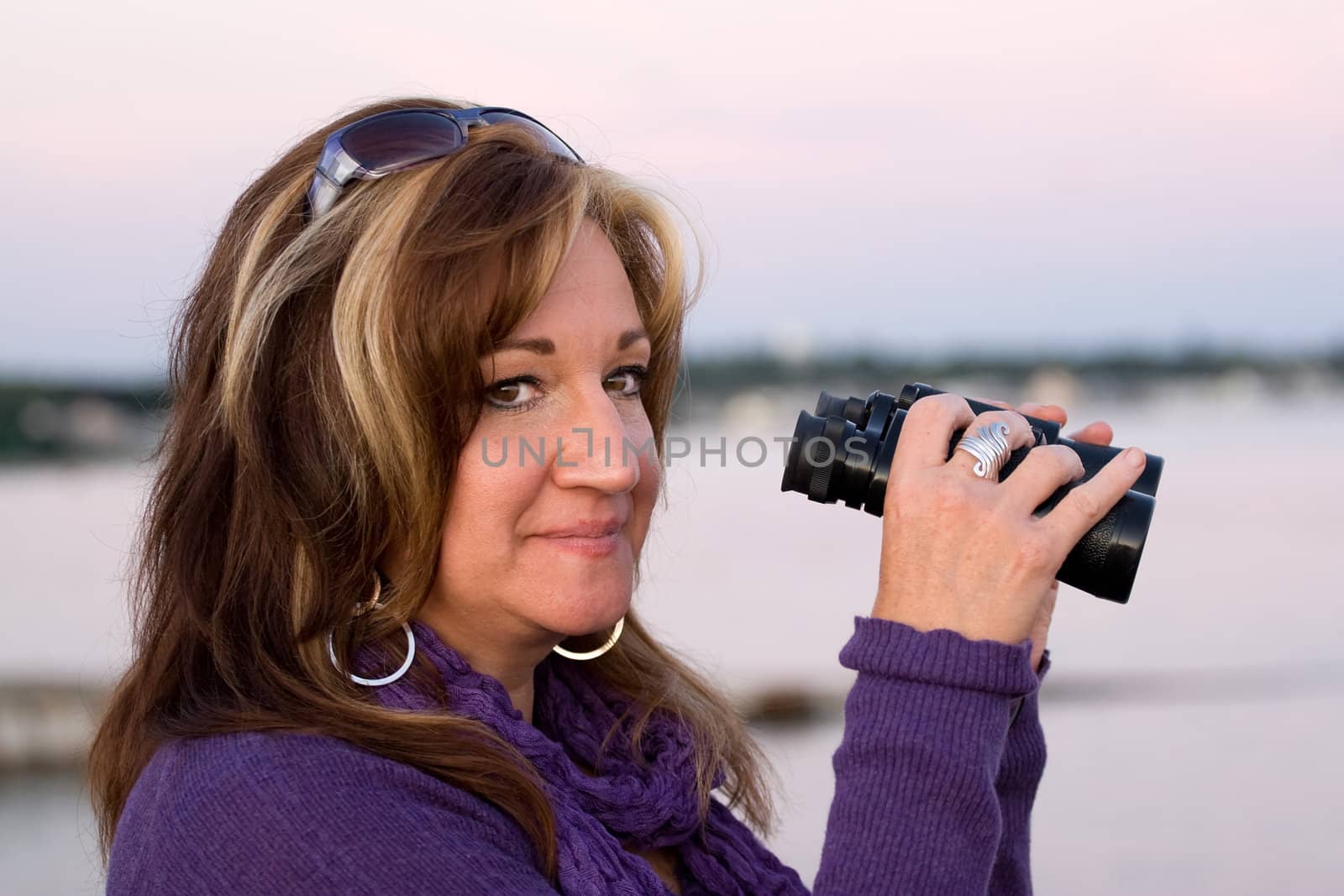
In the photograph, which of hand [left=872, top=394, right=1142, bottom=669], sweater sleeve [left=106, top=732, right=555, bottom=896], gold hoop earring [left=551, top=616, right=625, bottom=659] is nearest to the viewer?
sweater sleeve [left=106, top=732, right=555, bottom=896]

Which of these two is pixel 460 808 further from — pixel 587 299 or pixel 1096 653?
pixel 1096 653

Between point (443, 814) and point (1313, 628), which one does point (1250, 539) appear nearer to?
point (1313, 628)

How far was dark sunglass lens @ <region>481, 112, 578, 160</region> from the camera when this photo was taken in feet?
4.91

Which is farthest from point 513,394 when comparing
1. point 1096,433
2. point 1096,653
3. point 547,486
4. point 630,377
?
point 1096,653

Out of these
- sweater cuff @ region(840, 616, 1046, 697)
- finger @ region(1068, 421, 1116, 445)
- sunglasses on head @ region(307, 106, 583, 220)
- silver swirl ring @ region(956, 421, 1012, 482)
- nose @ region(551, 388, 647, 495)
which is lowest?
sweater cuff @ region(840, 616, 1046, 697)

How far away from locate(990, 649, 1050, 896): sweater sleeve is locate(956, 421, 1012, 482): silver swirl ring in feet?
1.56

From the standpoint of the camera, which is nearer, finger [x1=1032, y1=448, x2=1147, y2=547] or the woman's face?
finger [x1=1032, y1=448, x2=1147, y2=547]

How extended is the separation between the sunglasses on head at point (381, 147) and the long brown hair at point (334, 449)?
0.06 ft

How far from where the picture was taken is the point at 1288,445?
1076 cm

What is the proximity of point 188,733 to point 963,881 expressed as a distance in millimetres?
778

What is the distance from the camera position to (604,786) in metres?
1.46

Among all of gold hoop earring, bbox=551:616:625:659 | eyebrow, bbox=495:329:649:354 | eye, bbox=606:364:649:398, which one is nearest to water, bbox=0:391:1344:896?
gold hoop earring, bbox=551:616:625:659

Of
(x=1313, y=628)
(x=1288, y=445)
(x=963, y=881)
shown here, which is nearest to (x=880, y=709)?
(x=963, y=881)

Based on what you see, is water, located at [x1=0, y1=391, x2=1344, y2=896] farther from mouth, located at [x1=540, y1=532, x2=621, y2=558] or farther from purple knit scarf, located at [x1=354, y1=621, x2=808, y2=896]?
mouth, located at [x1=540, y1=532, x2=621, y2=558]
